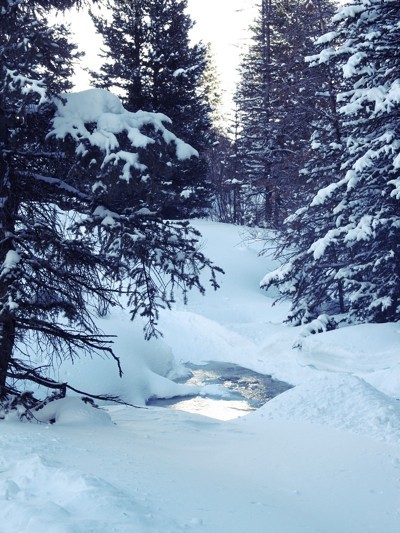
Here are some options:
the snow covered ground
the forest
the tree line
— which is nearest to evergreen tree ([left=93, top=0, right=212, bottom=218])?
the forest

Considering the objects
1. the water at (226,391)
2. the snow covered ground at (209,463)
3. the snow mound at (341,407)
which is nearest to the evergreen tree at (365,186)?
the snow covered ground at (209,463)

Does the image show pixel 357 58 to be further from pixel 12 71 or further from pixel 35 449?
pixel 35 449

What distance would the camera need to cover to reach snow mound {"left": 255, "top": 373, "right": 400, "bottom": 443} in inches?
276

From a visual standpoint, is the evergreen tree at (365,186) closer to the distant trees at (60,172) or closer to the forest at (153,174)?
the forest at (153,174)

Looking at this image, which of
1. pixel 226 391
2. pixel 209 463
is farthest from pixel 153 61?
pixel 209 463

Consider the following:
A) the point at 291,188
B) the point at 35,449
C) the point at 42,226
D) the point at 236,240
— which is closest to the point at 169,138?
the point at 42,226

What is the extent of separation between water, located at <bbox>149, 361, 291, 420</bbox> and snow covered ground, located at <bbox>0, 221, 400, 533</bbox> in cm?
73

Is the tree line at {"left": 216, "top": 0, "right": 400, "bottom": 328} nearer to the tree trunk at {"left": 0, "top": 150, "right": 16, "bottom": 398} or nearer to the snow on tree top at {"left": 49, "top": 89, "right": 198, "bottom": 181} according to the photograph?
the snow on tree top at {"left": 49, "top": 89, "right": 198, "bottom": 181}

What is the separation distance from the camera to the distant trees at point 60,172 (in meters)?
5.34

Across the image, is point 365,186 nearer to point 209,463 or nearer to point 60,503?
point 209,463

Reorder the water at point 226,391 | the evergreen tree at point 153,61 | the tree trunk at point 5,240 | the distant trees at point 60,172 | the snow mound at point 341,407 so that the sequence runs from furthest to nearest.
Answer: the evergreen tree at point 153,61
the water at point 226,391
the snow mound at point 341,407
the tree trunk at point 5,240
the distant trees at point 60,172

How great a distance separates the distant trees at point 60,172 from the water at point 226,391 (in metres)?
5.12

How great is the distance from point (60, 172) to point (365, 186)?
840 cm

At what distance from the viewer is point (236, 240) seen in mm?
24188
